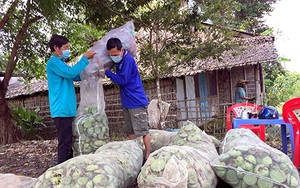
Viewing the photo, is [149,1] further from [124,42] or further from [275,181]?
[275,181]

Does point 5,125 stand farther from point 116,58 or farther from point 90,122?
point 116,58

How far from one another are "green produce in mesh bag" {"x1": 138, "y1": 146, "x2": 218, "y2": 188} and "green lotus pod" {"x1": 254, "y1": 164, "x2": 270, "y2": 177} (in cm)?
29

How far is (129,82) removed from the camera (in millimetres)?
3074

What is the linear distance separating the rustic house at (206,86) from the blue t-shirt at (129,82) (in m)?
5.44

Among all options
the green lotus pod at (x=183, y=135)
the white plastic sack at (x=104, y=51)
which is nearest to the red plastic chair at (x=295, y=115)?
the green lotus pod at (x=183, y=135)

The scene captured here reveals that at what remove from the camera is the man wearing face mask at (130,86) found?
3.00 metres

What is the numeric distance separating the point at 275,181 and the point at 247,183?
0.18m

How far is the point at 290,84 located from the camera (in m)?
19.0

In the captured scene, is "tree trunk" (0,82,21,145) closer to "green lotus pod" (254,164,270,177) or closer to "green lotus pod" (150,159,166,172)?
"green lotus pod" (150,159,166,172)

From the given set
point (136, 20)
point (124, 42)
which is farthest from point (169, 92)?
point (124, 42)

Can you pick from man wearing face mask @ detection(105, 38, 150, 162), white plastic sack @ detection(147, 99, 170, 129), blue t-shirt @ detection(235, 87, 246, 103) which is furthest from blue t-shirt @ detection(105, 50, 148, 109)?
blue t-shirt @ detection(235, 87, 246, 103)

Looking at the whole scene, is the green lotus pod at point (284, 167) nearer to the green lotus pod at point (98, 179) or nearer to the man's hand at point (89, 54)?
the green lotus pod at point (98, 179)

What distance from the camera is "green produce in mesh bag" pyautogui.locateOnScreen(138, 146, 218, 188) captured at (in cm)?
161

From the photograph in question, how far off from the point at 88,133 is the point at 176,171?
1.59 metres
